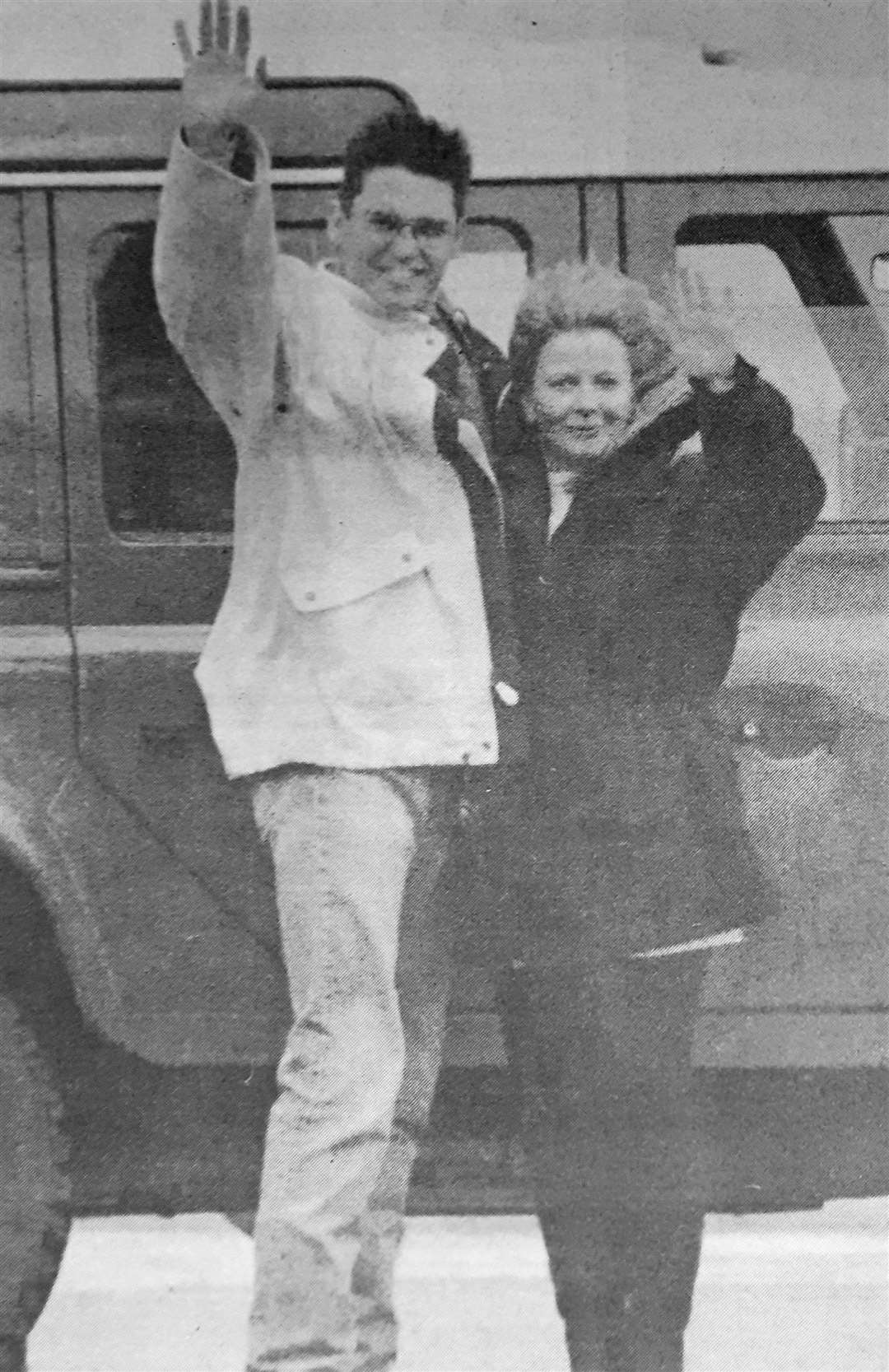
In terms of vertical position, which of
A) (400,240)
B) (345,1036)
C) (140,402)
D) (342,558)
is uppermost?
(400,240)

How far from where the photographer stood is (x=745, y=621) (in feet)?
9.40

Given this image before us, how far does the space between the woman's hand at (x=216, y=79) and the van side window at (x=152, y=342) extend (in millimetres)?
191

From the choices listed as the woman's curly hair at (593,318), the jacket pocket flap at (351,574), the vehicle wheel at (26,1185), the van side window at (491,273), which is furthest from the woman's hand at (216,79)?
the vehicle wheel at (26,1185)

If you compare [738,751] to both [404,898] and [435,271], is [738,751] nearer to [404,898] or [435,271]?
[404,898]

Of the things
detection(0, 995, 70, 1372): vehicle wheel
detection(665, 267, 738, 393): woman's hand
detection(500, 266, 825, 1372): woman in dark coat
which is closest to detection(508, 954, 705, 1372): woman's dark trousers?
detection(500, 266, 825, 1372): woman in dark coat

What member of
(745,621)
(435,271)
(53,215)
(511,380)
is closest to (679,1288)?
(745,621)

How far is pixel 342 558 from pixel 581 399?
1.57ft

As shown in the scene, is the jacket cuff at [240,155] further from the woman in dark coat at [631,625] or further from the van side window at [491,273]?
the woman in dark coat at [631,625]

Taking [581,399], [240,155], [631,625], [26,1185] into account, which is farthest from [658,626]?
[26,1185]

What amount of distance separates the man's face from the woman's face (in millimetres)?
240

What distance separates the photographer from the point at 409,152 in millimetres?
2814

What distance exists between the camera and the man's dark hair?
2.81m

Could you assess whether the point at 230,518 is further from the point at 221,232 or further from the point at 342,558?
the point at 221,232

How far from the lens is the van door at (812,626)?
2838 mm
